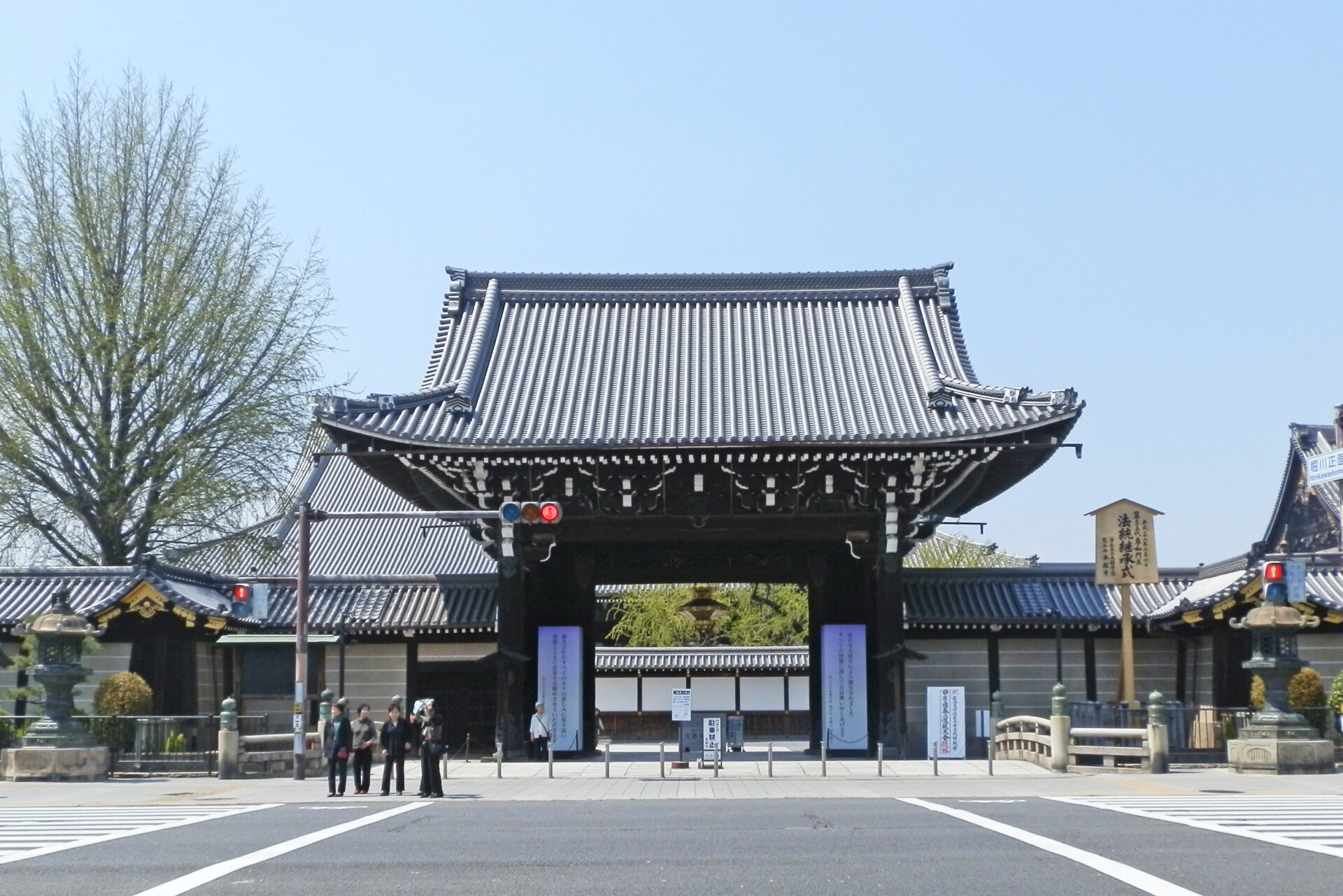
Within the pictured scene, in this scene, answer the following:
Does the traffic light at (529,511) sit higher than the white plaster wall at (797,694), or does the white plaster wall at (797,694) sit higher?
the traffic light at (529,511)

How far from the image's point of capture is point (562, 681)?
105 ft

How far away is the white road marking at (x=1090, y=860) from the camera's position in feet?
35.8

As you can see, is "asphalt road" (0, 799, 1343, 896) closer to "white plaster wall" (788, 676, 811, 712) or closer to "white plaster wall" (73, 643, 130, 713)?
"white plaster wall" (73, 643, 130, 713)

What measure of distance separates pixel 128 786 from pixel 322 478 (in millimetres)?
30715

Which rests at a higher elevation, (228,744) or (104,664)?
(104,664)

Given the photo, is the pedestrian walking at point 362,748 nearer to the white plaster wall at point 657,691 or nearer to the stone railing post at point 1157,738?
the stone railing post at point 1157,738

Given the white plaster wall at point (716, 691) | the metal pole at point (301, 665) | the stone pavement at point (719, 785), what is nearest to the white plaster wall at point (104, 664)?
the stone pavement at point (719, 785)

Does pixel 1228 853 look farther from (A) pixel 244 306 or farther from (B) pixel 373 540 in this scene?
(B) pixel 373 540

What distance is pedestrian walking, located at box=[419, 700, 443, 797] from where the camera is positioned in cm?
2200

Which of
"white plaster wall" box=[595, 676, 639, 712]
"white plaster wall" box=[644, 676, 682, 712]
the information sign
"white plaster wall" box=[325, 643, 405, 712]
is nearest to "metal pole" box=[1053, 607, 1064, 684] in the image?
the information sign

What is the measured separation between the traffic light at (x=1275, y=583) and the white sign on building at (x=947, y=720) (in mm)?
6257

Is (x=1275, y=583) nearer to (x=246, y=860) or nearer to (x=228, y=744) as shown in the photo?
(x=228, y=744)

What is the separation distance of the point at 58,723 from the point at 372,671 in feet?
32.3

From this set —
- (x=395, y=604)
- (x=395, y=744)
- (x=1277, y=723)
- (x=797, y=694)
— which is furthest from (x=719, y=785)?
(x=797, y=694)
